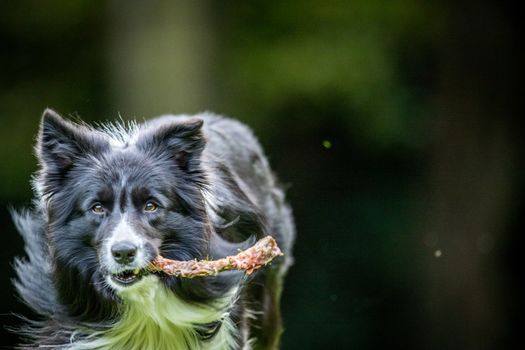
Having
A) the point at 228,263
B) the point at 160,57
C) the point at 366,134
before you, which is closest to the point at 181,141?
the point at 228,263

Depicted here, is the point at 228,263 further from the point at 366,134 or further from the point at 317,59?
the point at 366,134

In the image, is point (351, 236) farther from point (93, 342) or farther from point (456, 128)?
point (93, 342)

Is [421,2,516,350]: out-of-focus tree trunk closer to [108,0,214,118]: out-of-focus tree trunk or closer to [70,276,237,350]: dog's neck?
[108,0,214,118]: out-of-focus tree trunk

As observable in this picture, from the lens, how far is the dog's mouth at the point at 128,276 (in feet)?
22.7

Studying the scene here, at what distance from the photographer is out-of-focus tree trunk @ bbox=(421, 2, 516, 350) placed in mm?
15484

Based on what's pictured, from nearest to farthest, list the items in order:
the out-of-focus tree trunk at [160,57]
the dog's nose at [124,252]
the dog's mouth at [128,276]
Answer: the dog's nose at [124,252]
the dog's mouth at [128,276]
the out-of-focus tree trunk at [160,57]

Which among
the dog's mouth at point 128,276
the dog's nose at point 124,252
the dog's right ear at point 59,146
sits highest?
the dog's right ear at point 59,146

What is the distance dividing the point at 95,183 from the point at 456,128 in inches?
364

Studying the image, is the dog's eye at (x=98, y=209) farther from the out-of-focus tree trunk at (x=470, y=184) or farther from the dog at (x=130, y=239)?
the out-of-focus tree trunk at (x=470, y=184)

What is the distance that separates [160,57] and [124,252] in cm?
793

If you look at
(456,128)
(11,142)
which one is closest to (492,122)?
(456,128)

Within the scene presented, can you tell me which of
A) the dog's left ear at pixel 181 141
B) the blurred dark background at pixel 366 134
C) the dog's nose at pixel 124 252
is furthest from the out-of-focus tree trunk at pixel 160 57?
the dog's nose at pixel 124 252

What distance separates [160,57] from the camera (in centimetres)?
1444

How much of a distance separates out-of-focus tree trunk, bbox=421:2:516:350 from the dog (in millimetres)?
8009
